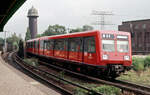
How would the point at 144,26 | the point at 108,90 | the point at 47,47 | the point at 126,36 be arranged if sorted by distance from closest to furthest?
the point at 108,90, the point at 126,36, the point at 47,47, the point at 144,26

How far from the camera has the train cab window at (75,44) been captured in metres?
15.4

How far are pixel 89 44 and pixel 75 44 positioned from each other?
207cm

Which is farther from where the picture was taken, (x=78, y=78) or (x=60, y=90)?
(x=78, y=78)

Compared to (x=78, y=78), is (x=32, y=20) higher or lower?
higher

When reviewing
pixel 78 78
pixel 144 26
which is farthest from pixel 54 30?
pixel 78 78

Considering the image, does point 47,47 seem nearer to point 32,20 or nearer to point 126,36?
point 126,36

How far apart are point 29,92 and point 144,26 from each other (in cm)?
6359

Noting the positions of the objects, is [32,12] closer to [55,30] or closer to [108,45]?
[55,30]

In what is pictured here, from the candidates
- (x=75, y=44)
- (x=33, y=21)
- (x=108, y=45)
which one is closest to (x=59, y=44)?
(x=75, y=44)

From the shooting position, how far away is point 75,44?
16.0 m

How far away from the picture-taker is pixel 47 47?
75.8ft

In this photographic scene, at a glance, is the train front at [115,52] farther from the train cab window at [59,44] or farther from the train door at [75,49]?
the train cab window at [59,44]

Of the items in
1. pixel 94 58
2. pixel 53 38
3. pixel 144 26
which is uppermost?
pixel 144 26

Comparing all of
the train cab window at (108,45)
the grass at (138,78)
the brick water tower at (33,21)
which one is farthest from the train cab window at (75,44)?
the brick water tower at (33,21)
